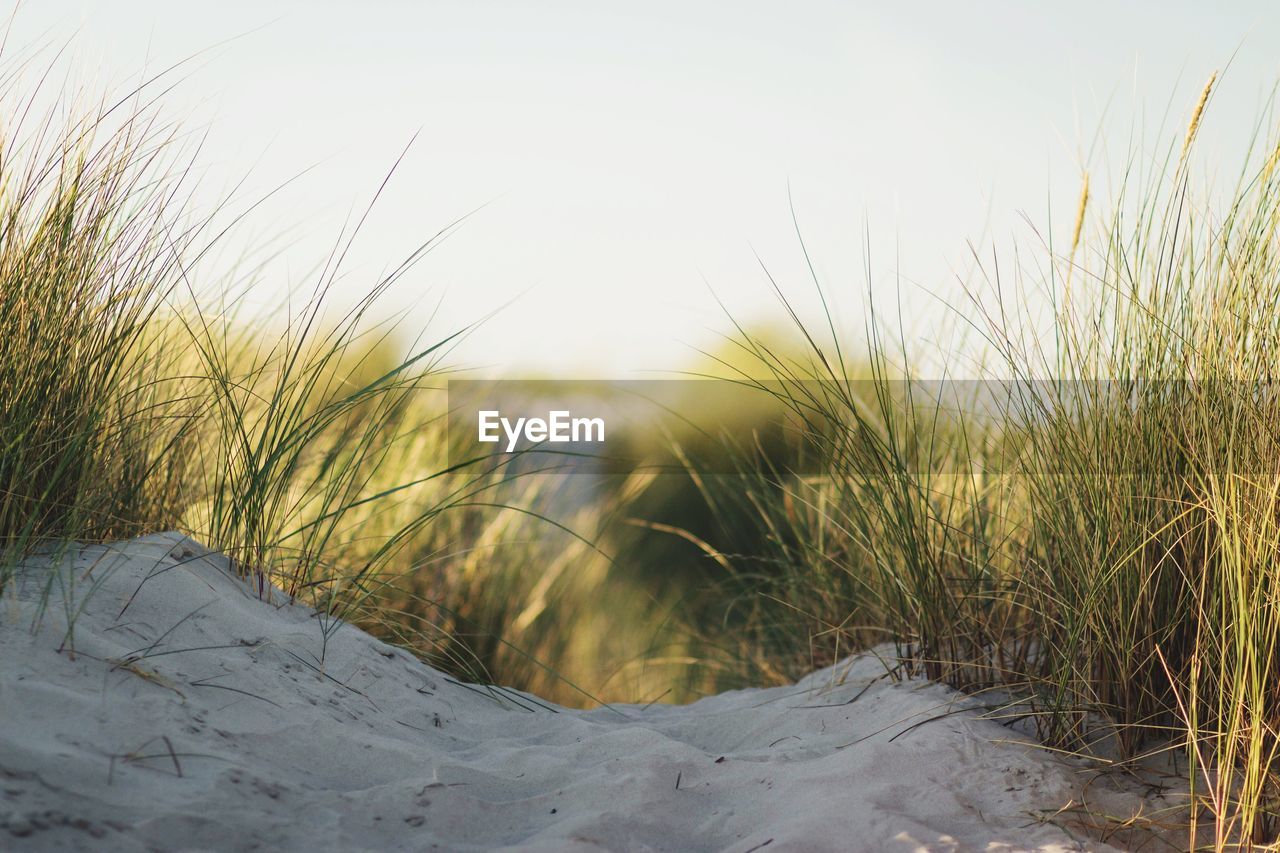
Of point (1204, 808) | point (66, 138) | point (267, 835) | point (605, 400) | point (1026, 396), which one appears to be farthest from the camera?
point (605, 400)

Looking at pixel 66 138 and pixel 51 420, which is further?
pixel 66 138

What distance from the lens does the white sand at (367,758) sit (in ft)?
4.75

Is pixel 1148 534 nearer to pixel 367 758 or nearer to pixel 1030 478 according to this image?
pixel 1030 478

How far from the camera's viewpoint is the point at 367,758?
178 centimetres

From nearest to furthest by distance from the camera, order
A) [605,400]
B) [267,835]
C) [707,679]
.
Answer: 1. [267,835]
2. [707,679]
3. [605,400]

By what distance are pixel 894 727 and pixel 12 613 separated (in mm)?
1711

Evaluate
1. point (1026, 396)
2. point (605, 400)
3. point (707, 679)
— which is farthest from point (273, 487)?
point (605, 400)

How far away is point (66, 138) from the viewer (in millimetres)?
2385

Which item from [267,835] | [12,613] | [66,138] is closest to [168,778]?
[267,835]

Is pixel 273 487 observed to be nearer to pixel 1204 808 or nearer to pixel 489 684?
pixel 489 684

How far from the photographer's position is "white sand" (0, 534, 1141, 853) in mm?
1447

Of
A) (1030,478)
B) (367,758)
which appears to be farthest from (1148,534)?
(367,758)

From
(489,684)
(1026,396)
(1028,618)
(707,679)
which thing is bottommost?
(707,679)

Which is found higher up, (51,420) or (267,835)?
(51,420)
